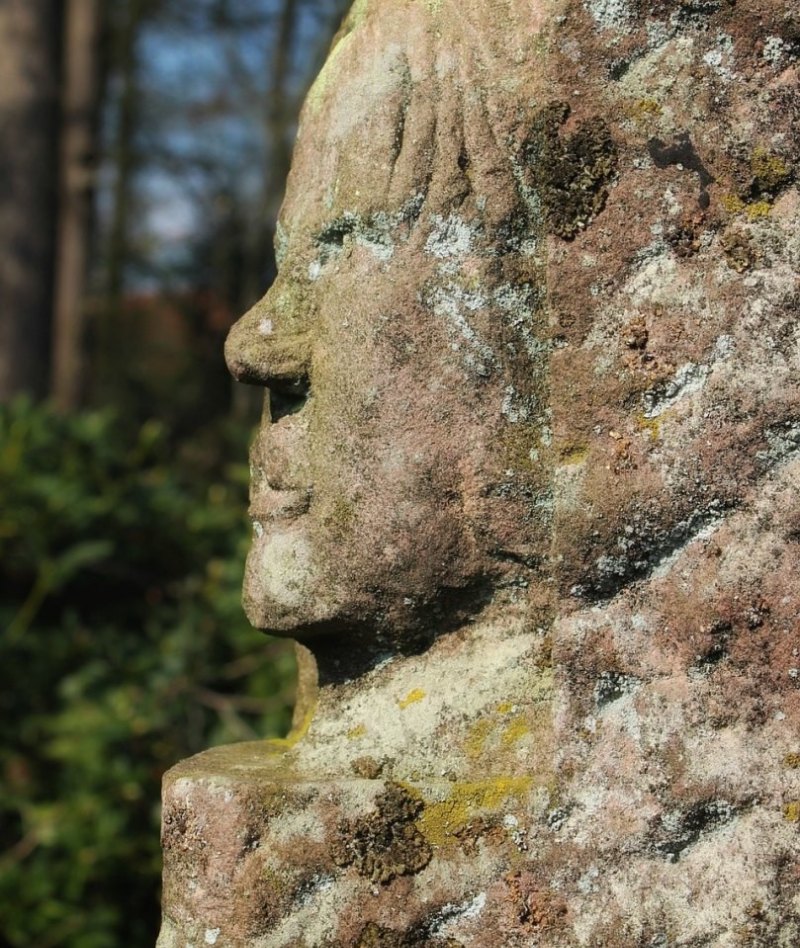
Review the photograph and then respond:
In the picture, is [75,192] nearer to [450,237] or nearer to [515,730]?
[450,237]

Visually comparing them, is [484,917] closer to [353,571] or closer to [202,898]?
[202,898]

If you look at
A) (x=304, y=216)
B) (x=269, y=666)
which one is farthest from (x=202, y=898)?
(x=269, y=666)

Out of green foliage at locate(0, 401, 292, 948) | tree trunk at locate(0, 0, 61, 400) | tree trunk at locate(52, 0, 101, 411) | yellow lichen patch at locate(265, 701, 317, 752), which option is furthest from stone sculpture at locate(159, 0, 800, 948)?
tree trunk at locate(52, 0, 101, 411)

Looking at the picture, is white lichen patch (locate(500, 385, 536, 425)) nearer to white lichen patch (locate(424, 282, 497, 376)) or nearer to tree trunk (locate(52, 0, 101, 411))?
white lichen patch (locate(424, 282, 497, 376))

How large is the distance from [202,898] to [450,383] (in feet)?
2.55

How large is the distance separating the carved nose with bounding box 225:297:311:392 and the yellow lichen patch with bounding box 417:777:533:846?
619 millimetres

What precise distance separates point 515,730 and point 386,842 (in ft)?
0.75

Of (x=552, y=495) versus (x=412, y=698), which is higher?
(x=552, y=495)

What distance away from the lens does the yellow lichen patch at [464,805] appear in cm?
154

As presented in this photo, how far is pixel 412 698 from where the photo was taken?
5.45ft

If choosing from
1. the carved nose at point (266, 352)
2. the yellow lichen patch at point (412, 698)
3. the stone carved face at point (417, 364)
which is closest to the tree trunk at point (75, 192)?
the carved nose at point (266, 352)

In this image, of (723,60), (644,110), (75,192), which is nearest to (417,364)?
(644,110)

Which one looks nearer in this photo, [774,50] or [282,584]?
[774,50]

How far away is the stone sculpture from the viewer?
4.87ft
